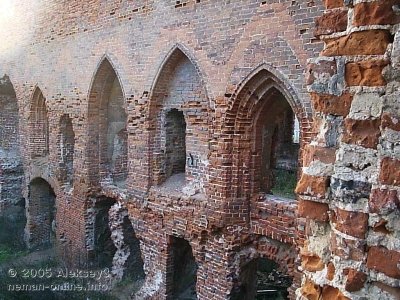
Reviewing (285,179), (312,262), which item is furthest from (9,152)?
(312,262)

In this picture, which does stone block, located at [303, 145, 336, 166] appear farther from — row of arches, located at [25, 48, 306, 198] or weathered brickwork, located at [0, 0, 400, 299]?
row of arches, located at [25, 48, 306, 198]

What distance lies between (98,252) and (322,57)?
9539mm

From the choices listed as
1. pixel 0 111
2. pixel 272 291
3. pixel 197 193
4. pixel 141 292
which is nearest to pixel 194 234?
pixel 197 193

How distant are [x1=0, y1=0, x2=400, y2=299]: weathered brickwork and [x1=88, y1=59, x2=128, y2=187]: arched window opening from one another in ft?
0.11

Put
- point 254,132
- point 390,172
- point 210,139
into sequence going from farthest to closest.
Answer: point 210,139 < point 254,132 < point 390,172

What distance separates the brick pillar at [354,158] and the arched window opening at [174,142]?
643 cm

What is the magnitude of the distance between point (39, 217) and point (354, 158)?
505 inches

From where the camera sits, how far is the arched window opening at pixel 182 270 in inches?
329

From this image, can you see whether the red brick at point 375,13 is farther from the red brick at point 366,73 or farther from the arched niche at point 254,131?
the arched niche at point 254,131

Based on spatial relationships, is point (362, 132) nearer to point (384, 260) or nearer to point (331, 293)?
point (384, 260)

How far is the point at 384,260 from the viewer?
1862 millimetres

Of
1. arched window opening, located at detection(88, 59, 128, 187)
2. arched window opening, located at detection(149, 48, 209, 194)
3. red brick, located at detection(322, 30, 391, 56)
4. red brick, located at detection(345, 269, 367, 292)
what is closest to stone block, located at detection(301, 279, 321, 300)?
red brick, located at detection(345, 269, 367, 292)

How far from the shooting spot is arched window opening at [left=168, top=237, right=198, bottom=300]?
836cm

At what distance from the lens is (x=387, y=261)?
1854 mm
